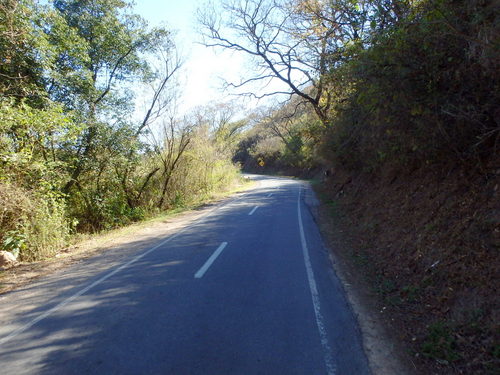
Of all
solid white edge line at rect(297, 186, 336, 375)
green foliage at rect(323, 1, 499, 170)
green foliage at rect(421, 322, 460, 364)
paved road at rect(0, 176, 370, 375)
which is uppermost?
green foliage at rect(323, 1, 499, 170)

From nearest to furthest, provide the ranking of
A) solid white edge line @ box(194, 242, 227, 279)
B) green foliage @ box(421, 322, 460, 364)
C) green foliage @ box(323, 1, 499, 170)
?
green foliage @ box(421, 322, 460, 364) → green foliage @ box(323, 1, 499, 170) → solid white edge line @ box(194, 242, 227, 279)

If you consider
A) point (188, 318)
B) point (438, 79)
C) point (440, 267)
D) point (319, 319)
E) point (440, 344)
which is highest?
point (438, 79)

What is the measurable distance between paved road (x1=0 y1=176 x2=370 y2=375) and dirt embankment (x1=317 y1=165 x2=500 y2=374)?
2.56 feet

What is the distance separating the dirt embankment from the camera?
3.48 metres

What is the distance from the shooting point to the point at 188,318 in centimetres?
429

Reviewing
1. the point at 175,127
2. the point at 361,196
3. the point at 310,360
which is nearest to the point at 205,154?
the point at 175,127

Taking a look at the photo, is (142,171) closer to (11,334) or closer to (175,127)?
(175,127)

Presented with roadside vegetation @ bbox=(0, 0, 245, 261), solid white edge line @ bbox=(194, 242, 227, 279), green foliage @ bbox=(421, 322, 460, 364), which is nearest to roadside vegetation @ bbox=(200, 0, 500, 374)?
green foliage @ bbox=(421, 322, 460, 364)

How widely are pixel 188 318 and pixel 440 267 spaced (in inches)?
160

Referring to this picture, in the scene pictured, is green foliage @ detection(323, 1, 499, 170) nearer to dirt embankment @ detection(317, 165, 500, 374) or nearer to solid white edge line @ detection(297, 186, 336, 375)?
dirt embankment @ detection(317, 165, 500, 374)

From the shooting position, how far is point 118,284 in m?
5.71

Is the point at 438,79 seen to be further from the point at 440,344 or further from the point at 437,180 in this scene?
the point at 440,344

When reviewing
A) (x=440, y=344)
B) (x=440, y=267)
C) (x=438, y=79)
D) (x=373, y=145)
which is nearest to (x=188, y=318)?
(x=440, y=344)

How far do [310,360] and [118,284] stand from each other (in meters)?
3.88
